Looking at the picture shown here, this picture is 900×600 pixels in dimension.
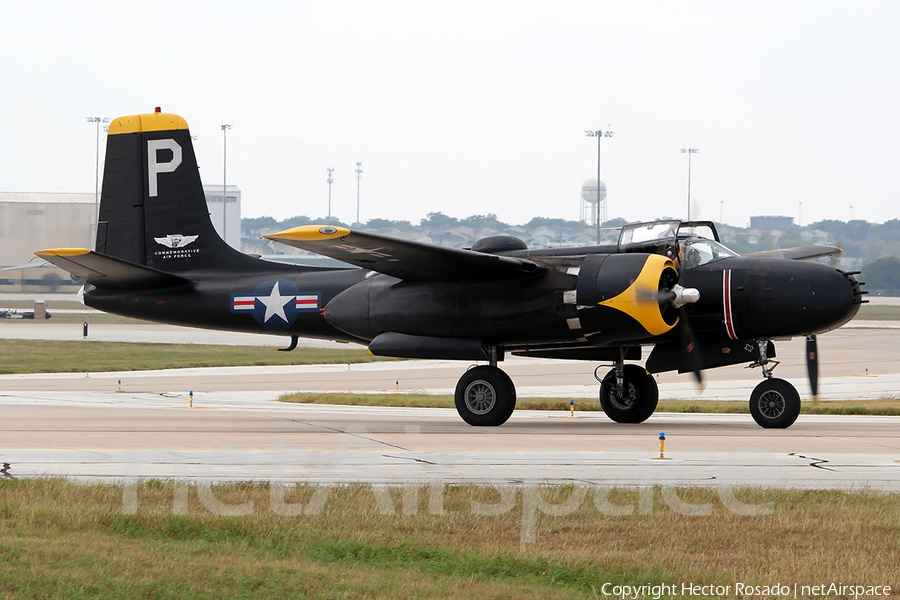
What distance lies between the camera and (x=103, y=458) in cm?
1359

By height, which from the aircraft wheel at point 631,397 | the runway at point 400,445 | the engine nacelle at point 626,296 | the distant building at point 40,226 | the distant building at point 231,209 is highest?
the distant building at point 231,209

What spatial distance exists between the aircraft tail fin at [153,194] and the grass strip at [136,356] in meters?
17.3

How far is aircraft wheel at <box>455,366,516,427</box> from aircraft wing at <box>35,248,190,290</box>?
24.3 feet

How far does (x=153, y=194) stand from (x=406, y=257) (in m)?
8.21

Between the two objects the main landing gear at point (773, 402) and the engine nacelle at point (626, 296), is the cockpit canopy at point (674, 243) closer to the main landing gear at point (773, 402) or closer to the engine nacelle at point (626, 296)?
the engine nacelle at point (626, 296)

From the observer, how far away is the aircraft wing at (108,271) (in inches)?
744

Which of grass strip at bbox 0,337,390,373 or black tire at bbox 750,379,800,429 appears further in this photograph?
grass strip at bbox 0,337,390,373

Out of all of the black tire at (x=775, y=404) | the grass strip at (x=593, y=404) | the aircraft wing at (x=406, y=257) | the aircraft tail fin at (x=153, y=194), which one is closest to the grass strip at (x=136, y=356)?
the grass strip at (x=593, y=404)

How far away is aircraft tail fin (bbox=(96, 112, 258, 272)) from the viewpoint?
75.1 feet

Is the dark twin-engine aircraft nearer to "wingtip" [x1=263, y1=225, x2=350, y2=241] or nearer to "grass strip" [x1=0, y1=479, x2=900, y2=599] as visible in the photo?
"wingtip" [x1=263, y1=225, x2=350, y2=241]

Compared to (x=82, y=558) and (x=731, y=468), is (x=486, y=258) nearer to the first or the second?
(x=731, y=468)

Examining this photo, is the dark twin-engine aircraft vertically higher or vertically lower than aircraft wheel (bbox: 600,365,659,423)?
higher

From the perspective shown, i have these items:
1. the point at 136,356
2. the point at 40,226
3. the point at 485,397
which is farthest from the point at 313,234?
the point at 40,226

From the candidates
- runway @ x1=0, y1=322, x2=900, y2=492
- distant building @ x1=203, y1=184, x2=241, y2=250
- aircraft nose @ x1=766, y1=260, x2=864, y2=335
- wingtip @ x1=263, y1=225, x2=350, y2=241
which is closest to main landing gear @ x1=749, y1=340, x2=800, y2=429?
runway @ x1=0, y1=322, x2=900, y2=492
